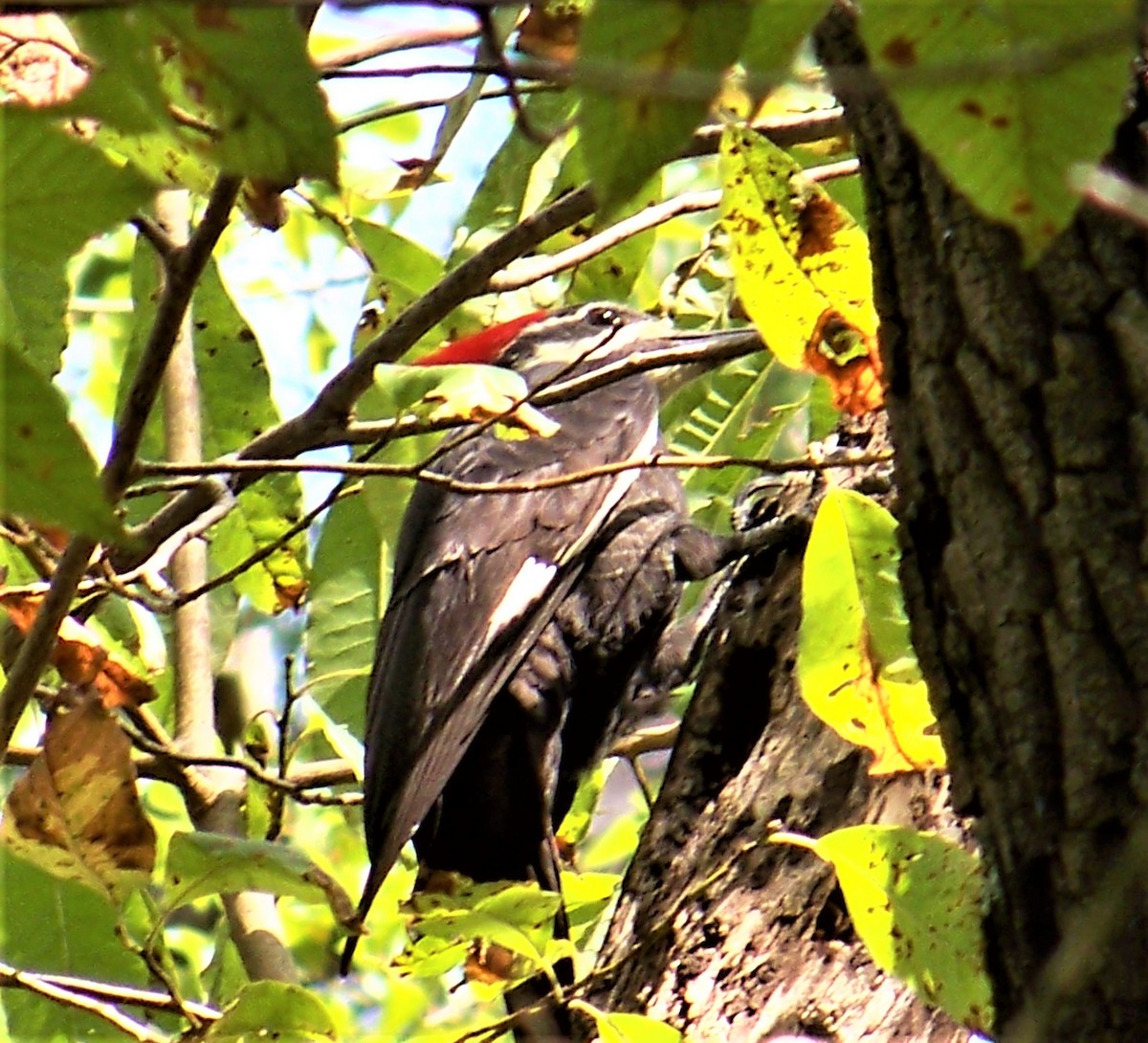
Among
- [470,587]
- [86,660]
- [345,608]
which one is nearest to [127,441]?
[86,660]

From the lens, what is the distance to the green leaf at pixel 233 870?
1600 mm

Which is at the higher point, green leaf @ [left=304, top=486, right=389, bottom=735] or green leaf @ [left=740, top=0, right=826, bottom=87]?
green leaf @ [left=740, top=0, right=826, bottom=87]

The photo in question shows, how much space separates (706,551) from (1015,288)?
1.71 meters

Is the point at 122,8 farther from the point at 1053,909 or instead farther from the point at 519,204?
the point at 519,204

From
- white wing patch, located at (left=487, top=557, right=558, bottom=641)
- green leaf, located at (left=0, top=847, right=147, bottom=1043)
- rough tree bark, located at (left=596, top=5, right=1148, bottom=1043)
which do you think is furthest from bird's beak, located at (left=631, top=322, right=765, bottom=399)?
green leaf, located at (left=0, top=847, right=147, bottom=1043)

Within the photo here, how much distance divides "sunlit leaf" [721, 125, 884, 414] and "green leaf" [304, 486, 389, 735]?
41.7 inches

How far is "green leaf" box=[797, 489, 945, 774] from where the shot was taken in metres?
1.58

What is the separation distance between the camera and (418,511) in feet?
9.75

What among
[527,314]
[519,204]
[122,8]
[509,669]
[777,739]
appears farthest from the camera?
[527,314]

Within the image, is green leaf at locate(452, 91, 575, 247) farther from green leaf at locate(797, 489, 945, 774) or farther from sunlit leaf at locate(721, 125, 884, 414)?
green leaf at locate(797, 489, 945, 774)

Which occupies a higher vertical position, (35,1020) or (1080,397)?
(1080,397)

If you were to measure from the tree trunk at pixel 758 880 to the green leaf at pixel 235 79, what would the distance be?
117 cm

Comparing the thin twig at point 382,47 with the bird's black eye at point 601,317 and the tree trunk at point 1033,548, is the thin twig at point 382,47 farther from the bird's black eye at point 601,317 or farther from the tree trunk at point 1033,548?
the bird's black eye at point 601,317

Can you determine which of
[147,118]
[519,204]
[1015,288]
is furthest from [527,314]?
[147,118]
